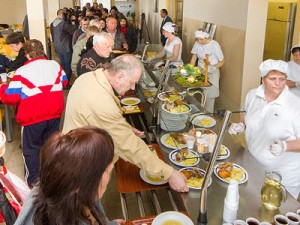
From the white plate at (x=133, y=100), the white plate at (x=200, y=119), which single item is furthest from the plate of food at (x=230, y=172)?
the white plate at (x=133, y=100)

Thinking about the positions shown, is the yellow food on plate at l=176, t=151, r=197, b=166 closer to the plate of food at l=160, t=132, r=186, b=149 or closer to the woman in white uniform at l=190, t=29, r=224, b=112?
the plate of food at l=160, t=132, r=186, b=149

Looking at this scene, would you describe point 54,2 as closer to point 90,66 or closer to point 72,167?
point 90,66

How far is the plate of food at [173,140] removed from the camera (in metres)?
2.27

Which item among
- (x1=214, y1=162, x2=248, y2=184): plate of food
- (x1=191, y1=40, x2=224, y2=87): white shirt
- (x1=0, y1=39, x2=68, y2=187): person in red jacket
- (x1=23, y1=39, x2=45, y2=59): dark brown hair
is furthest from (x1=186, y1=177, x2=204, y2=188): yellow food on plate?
(x1=191, y1=40, x2=224, y2=87): white shirt

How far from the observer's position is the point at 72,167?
3.05 ft

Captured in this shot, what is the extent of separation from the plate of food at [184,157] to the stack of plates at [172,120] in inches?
13.3

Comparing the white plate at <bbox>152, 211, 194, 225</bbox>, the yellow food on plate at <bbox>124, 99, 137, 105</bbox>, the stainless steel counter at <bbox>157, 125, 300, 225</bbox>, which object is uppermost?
the yellow food on plate at <bbox>124, 99, 137, 105</bbox>

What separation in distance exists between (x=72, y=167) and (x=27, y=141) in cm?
241

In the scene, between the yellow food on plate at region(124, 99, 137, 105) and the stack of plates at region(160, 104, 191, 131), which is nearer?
the stack of plates at region(160, 104, 191, 131)

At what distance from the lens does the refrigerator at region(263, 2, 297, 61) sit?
5.87 meters

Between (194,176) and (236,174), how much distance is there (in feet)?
0.83

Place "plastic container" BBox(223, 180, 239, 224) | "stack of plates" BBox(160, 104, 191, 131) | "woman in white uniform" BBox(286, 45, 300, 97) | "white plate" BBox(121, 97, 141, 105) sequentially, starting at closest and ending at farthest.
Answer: "plastic container" BBox(223, 180, 239, 224) → "stack of plates" BBox(160, 104, 191, 131) → "white plate" BBox(121, 97, 141, 105) → "woman in white uniform" BBox(286, 45, 300, 97)

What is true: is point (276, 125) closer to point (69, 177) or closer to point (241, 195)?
point (241, 195)

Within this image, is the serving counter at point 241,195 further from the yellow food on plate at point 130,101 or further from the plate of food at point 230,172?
the yellow food on plate at point 130,101
